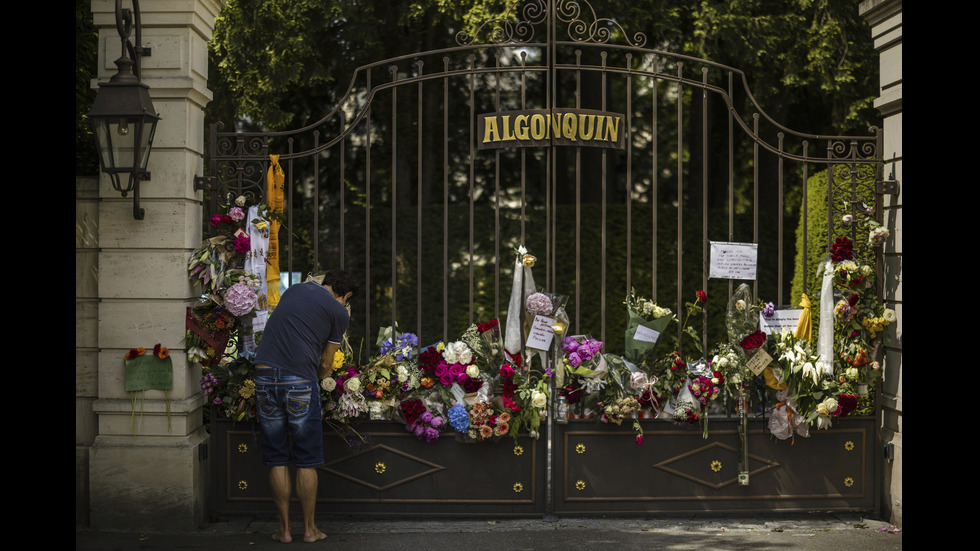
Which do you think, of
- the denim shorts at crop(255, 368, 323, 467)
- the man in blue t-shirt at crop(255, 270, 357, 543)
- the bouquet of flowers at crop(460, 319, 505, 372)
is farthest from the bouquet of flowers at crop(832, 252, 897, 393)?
the denim shorts at crop(255, 368, 323, 467)

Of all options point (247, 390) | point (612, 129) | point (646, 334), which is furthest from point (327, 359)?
point (612, 129)

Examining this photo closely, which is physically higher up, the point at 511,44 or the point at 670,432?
the point at 511,44

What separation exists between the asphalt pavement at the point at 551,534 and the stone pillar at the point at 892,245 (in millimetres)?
351

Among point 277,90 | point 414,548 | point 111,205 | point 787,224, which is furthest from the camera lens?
point 787,224

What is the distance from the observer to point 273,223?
6438 mm

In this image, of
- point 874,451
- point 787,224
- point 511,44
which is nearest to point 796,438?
point 874,451

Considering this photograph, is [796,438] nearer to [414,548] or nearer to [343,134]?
[414,548]

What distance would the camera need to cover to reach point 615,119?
6.36 metres

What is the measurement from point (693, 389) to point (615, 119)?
188 centimetres

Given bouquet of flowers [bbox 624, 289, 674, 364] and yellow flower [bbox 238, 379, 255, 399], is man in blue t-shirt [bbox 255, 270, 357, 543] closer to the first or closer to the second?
yellow flower [bbox 238, 379, 255, 399]

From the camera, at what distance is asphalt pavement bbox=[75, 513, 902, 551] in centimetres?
566

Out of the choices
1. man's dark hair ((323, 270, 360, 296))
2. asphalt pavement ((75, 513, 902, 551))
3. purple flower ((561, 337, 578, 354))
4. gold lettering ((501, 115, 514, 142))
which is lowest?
asphalt pavement ((75, 513, 902, 551))

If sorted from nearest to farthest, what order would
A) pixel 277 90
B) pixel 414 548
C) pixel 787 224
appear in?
pixel 414 548
pixel 277 90
pixel 787 224

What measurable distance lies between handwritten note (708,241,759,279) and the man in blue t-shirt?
2518 mm
